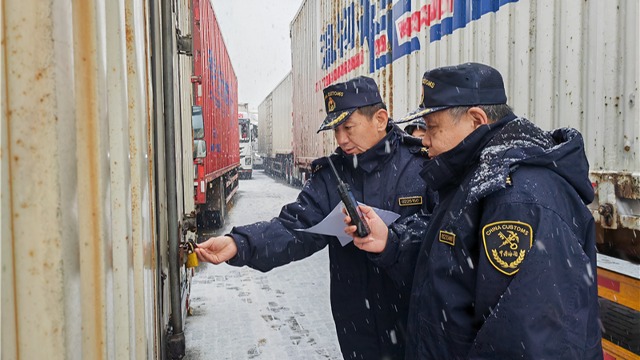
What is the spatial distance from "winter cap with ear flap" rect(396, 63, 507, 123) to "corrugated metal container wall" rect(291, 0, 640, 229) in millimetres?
1052

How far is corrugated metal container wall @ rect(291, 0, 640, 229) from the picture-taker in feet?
7.10

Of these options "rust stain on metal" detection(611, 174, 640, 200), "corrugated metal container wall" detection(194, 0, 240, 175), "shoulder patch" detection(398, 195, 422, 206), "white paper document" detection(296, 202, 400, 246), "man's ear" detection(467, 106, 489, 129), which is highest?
"corrugated metal container wall" detection(194, 0, 240, 175)

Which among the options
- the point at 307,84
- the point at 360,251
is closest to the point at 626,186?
the point at 360,251

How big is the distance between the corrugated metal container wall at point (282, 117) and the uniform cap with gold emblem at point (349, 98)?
16436 mm

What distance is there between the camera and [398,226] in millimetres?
1964

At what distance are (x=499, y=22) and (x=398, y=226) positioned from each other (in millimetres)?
1994

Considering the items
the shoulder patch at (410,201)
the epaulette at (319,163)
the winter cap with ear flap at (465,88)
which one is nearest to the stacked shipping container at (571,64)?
the shoulder patch at (410,201)

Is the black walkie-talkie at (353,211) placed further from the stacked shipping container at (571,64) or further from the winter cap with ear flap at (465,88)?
the stacked shipping container at (571,64)

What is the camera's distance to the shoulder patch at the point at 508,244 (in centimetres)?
115

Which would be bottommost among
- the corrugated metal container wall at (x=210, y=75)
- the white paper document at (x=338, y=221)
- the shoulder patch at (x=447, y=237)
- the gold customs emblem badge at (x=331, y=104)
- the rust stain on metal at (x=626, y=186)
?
the white paper document at (x=338, y=221)

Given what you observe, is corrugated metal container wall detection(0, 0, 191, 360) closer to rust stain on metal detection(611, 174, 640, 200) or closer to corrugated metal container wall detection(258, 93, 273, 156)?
rust stain on metal detection(611, 174, 640, 200)

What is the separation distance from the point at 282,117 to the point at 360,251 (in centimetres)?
1962

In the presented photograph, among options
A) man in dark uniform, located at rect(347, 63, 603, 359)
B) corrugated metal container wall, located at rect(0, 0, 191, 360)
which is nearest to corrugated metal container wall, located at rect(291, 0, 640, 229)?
man in dark uniform, located at rect(347, 63, 603, 359)

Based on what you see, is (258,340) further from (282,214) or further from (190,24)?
(190,24)
